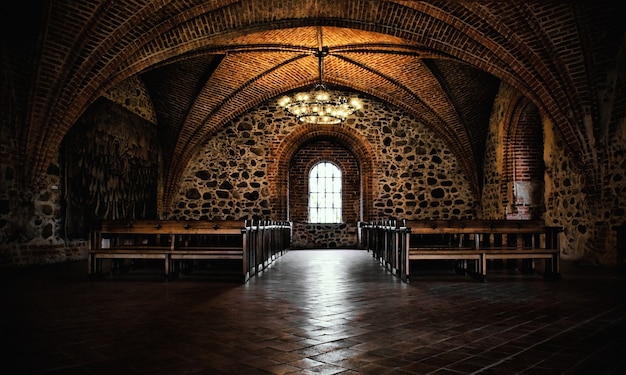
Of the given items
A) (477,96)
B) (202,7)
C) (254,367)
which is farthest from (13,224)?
(477,96)

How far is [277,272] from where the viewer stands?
7.31m

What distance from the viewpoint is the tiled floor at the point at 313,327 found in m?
2.59

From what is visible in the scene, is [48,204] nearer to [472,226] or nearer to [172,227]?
[172,227]

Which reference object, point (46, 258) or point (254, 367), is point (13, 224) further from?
point (254, 367)

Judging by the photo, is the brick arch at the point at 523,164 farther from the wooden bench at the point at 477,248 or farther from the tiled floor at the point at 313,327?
the tiled floor at the point at 313,327

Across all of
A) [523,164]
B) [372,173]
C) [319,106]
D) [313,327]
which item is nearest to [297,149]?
[372,173]

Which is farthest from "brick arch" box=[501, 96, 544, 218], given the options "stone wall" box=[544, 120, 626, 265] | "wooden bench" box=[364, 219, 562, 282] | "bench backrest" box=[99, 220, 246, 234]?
"bench backrest" box=[99, 220, 246, 234]

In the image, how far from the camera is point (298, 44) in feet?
37.0

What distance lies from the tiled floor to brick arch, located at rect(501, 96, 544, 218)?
5838 mm

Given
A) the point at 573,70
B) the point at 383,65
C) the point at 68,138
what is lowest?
the point at 68,138

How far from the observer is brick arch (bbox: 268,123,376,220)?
1416cm

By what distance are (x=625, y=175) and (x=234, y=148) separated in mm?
10364

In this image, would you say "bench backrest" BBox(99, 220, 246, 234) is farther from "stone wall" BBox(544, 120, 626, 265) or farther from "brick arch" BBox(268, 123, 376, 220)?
"brick arch" BBox(268, 123, 376, 220)

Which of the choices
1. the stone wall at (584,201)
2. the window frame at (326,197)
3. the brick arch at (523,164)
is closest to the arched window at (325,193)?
the window frame at (326,197)
